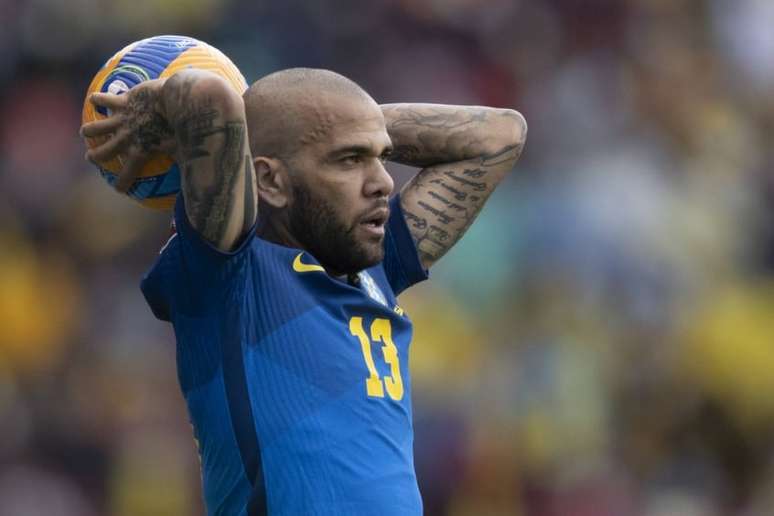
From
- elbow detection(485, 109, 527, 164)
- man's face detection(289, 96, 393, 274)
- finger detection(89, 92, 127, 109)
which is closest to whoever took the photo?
finger detection(89, 92, 127, 109)

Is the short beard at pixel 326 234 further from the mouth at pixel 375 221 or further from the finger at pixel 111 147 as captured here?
the finger at pixel 111 147

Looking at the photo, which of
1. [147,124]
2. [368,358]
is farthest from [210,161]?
[368,358]

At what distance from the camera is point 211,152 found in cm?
355

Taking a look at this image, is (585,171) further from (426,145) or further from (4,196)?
(426,145)

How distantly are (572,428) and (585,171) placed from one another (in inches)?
67.6

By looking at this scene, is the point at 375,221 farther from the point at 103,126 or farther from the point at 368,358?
the point at 103,126

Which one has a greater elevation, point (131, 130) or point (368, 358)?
point (131, 130)

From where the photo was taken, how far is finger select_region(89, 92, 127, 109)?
150 inches

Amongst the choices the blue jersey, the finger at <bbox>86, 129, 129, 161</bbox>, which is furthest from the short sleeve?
the finger at <bbox>86, 129, 129, 161</bbox>

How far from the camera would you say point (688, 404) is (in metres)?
9.14

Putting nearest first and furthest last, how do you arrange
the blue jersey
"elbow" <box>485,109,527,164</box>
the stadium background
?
1. the blue jersey
2. "elbow" <box>485,109,527,164</box>
3. the stadium background

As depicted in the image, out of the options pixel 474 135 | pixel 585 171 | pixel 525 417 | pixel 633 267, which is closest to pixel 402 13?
pixel 585 171

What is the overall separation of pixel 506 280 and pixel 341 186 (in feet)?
17.2

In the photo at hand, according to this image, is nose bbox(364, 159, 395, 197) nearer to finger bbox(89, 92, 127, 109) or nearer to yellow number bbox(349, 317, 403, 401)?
yellow number bbox(349, 317, 403, 401)
